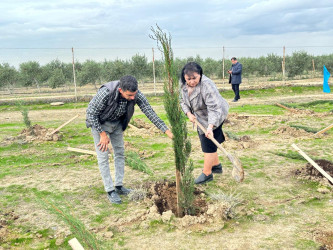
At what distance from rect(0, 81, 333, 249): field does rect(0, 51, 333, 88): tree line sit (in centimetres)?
1816

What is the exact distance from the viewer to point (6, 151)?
7.88 meters

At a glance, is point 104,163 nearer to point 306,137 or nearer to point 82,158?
point 82,158

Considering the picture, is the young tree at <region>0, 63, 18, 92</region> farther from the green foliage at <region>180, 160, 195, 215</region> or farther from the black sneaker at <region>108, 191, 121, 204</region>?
the green foliage at <region>180, 160, 195, 215</region>

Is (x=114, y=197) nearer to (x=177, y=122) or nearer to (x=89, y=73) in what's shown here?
(x=177, y=122)

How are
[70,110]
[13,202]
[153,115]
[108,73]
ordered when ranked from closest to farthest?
[153,115] → [13,202] → [70,110] → [108,73]

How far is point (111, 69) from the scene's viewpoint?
29750mm

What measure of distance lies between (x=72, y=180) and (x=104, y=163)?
5.03ft

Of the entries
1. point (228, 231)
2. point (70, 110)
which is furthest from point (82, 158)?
point (70, 110)

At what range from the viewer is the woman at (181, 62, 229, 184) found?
426cm

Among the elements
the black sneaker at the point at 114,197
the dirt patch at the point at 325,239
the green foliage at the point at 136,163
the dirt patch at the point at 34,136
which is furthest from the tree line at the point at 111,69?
the dirt patch at the point at 325,239

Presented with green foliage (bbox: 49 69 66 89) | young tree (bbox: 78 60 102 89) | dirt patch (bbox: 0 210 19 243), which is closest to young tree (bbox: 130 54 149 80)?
young tree (bbox: 78 60 102 89)

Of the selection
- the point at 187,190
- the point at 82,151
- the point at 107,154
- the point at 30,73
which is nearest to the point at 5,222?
the point at 107,154

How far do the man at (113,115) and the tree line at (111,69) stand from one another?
67.5 feet

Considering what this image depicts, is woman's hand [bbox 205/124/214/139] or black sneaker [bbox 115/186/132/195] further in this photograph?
black sneaker [bbox 115/186/132/195]
